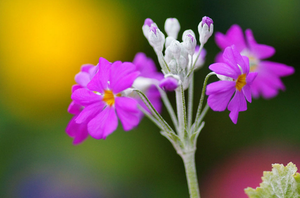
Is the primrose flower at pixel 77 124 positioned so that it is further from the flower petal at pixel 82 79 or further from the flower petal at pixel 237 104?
the flower petal at pixel 237 104

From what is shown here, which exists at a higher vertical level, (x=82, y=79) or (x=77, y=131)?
(x=82, y=79)

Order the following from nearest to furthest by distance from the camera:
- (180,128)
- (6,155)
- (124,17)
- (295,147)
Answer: (180,128), (295,147), (6,155), (124,17)

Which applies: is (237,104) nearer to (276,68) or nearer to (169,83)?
(169,83)

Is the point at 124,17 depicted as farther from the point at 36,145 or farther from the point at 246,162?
the point at 246,162

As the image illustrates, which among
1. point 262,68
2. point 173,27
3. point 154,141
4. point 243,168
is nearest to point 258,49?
point 262,68

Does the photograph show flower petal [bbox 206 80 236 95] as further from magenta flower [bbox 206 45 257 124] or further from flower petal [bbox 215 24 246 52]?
flower petal [bbox 215 24 246 52]

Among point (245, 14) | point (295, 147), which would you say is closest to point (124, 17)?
point (245, 14)
